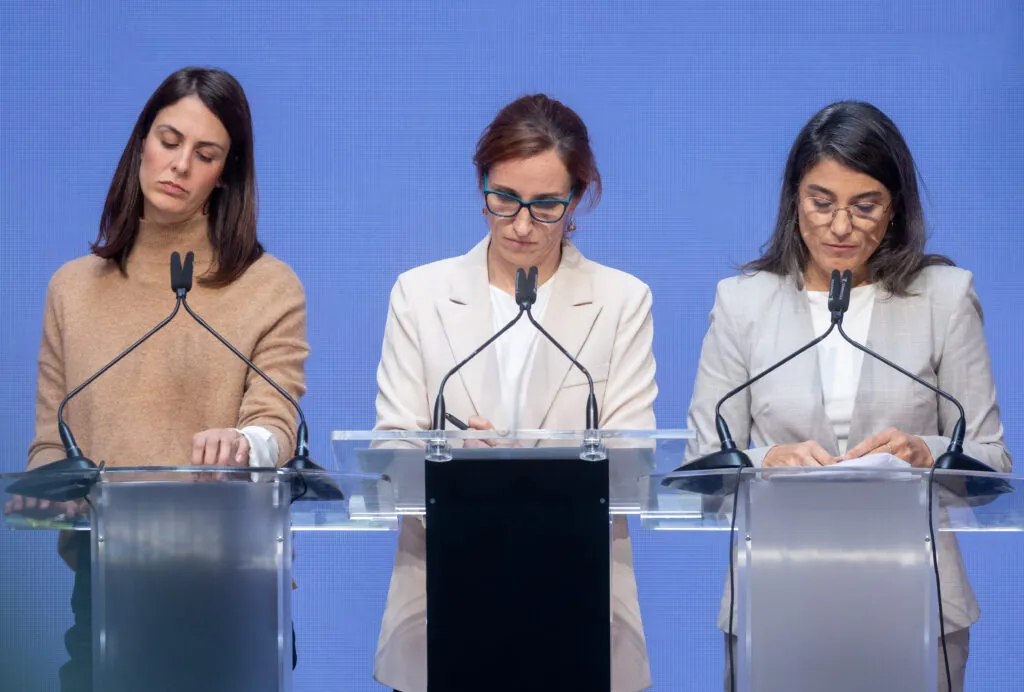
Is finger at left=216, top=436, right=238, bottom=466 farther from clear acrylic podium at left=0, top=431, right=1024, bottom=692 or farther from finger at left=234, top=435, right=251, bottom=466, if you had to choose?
clear acrylic podium at left=0, top=431, right=1024, bottom=692

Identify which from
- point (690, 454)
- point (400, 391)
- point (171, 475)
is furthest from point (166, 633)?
point (690, 454)

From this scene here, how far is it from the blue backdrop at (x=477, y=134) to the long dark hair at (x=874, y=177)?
80 cm

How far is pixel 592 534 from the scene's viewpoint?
1.98 meters

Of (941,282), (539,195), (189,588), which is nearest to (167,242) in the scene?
(539,195)

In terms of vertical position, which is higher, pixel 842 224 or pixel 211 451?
pixel 842 224

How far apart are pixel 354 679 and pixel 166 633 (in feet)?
5.60

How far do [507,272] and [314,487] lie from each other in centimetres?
91

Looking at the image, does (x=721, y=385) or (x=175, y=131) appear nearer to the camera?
(x=721, y=385)

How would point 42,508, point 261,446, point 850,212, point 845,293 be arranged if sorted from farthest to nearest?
point 850,212 → point 261,446 → point 845,293 → point 42,508

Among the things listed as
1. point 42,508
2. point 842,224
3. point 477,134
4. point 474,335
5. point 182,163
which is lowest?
point 42,508

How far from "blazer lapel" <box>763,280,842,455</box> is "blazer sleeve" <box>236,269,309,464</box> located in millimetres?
920

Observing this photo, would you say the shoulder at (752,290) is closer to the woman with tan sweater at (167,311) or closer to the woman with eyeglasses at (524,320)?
the woman with eyeglasses at (524,320)

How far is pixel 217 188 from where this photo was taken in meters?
2.93

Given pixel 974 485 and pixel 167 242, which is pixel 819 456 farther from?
pixel 167 242
